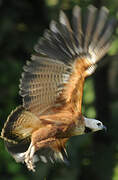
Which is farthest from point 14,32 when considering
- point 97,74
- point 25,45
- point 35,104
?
point 35,104

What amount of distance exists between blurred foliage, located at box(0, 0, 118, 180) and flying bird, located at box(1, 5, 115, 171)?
339 cm

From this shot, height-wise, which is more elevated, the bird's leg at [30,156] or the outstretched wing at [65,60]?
the outstretched wing at [65,60]

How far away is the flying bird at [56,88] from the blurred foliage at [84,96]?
3.39m

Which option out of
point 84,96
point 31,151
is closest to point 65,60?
point 31,151

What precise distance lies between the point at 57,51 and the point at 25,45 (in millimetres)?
4391

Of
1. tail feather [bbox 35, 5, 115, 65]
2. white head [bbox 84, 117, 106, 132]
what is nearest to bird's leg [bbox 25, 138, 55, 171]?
white head [bbox 84, 117, 106, 132]

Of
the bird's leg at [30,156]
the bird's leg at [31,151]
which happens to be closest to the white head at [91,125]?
the bird's leg at [31,151]

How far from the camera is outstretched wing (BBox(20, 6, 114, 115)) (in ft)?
31.2

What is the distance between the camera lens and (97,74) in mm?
14836

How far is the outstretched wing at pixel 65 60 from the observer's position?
Result: 9502 mm

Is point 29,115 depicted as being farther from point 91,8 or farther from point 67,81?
point 91,8

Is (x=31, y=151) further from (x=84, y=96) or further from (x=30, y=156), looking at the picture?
(x=84, y=96)

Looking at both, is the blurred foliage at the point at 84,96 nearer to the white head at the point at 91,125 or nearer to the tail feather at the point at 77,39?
the white head at the point at 91,125

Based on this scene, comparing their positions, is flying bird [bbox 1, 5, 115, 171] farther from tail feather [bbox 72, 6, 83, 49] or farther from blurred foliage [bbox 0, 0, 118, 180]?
blurred foliage [bbox 0, 0, 118, 180]
